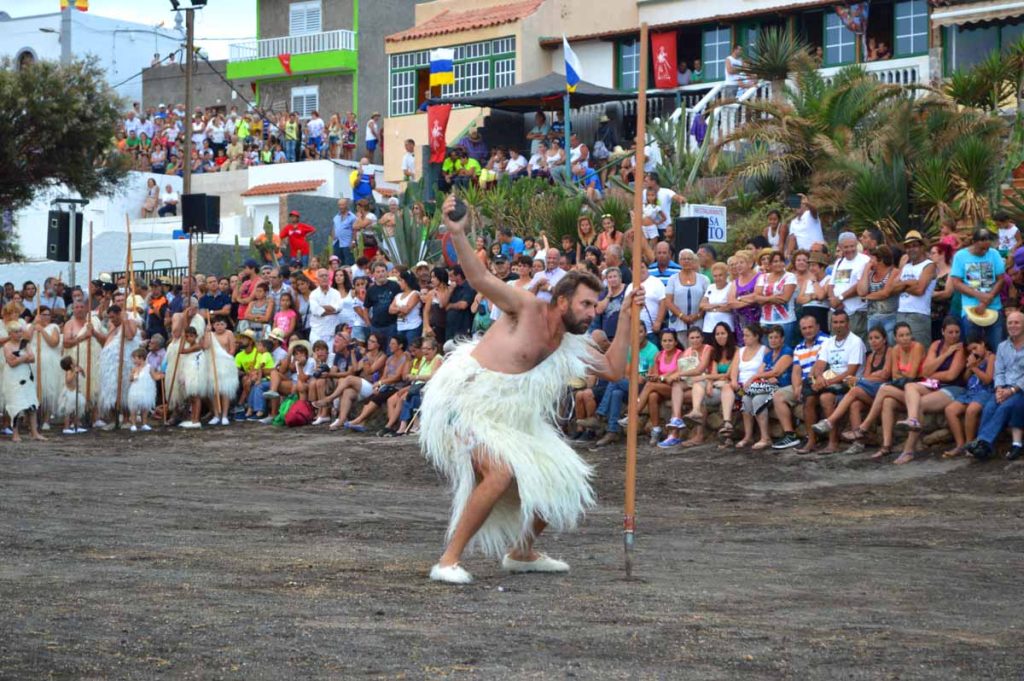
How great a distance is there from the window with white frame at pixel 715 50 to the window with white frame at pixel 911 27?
13.6ft

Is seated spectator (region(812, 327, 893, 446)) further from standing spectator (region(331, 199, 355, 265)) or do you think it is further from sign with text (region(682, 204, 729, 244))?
standing spectator (region(331, 199, 355, 265))

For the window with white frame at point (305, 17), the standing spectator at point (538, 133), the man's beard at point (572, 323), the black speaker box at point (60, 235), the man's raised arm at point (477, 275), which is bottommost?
the man's beard at point (572, 323)

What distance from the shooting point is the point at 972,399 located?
46.9 feet

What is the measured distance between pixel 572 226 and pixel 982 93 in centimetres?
596

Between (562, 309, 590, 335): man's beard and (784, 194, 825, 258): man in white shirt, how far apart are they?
1031 cm

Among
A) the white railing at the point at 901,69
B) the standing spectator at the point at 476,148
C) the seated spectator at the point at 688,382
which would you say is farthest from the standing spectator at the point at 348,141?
the seated spectator at the point at 688,382

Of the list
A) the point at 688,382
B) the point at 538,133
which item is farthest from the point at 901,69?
the point at 688,382

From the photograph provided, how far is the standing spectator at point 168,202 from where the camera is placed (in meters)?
39.8

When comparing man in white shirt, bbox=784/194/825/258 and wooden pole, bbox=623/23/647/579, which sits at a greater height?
man in white shirt, bbox=784/194/825/258

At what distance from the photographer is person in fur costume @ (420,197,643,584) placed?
322 inches

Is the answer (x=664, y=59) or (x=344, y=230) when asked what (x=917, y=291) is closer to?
(x=344, y=230)

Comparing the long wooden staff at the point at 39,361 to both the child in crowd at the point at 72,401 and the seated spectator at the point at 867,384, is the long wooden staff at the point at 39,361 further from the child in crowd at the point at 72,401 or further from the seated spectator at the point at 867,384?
the seated spectator at the point at 867,384

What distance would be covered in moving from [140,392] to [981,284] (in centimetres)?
1224

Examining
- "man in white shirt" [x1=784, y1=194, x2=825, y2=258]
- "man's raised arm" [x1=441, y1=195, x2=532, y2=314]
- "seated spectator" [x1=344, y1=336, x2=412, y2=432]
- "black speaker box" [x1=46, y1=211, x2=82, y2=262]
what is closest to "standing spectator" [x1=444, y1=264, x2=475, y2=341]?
"seated spectator" [x1=344, y1=336, x2=412, y2=432]
